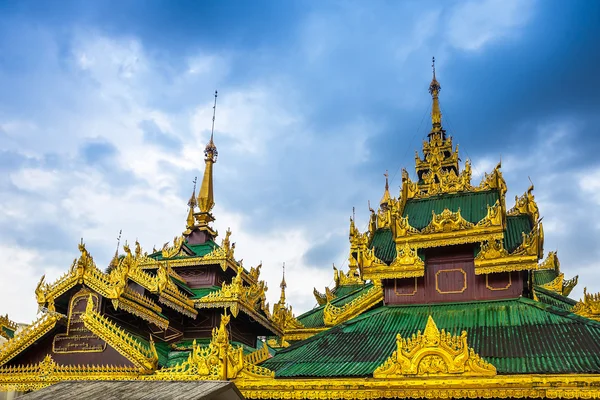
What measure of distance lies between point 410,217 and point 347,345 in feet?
16.1

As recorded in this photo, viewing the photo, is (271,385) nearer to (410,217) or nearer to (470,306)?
(470,306)

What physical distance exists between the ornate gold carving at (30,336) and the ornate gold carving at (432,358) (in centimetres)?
1012

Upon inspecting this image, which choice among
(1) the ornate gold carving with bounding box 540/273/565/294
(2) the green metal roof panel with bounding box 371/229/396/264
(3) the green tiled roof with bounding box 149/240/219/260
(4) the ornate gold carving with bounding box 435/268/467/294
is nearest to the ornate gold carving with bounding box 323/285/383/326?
(2) the green metal roof panel with bounding box 371/229/396/264

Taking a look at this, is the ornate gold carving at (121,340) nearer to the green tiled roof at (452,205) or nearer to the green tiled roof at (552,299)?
the green tiled roof at (452,205)

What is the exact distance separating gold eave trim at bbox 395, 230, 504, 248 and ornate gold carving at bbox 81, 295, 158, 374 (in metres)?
7.77

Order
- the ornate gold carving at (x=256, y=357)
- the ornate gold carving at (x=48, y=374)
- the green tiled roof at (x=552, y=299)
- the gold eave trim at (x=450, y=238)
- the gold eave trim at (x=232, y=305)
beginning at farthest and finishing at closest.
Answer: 1. the green tiled roof at (x=552, y=299)
2. the gold eave trim at (x=232, y=305)
3. the ornate gold carving at (x=48, y=374)
4. the gold eave trim at (x=450, y=238)
5. the ornate gold carving at (x=256, y=357)

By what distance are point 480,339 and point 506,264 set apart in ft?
8.18

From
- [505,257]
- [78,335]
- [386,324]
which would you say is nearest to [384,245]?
[386,324]

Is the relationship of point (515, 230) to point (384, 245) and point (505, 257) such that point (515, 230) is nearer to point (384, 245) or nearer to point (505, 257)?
point (505, 257)

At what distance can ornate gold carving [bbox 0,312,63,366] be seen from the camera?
50.6 feet

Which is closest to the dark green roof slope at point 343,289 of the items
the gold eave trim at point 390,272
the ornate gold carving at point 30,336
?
the gold eave trim at point 390,272

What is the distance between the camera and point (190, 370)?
11.9 m

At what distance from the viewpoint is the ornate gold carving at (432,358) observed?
10.2 m

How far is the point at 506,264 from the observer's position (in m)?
13.2
